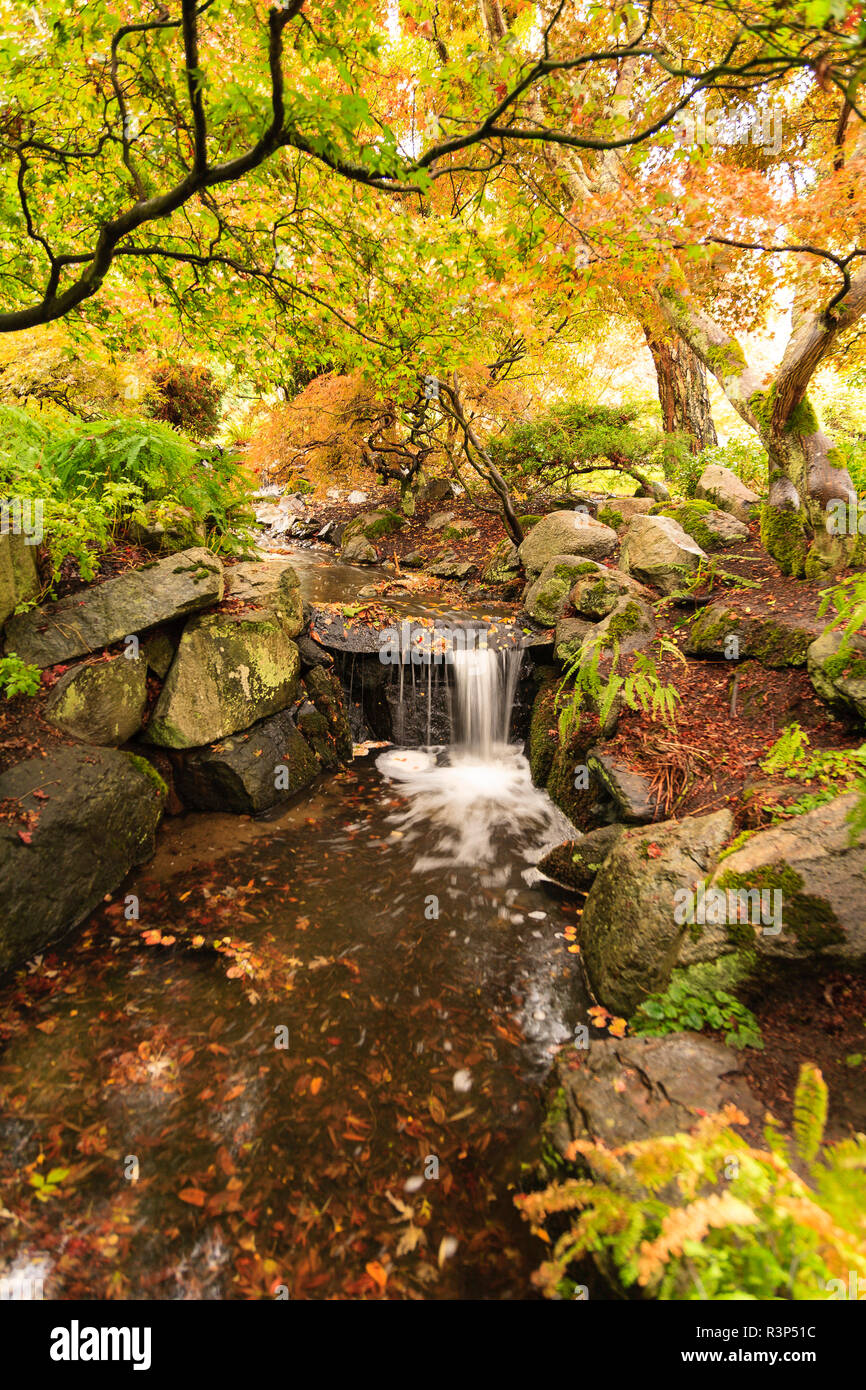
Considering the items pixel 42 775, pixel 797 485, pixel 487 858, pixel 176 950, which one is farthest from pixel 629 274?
pixel 176 950

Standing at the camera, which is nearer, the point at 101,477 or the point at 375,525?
the point at 101,477

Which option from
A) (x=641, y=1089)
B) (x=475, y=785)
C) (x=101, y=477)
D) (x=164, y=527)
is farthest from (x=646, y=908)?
(x=101, y=477)

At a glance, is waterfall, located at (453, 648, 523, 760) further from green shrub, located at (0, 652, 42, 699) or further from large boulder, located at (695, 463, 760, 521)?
green shrub, located at (0, 652, 42, 699)

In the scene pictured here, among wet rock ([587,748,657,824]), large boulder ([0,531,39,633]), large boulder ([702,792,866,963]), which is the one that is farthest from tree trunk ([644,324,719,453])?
large boulder ([0,531,39,633])

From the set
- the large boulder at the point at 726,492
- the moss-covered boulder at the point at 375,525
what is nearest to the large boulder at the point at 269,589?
the large boulder at the point at 726,492

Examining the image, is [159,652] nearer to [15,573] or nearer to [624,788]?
[15,573]

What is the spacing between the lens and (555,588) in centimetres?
884

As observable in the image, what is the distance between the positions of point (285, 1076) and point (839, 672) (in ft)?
16.6

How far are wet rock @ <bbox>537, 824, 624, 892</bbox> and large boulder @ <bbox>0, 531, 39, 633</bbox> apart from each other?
5.39m

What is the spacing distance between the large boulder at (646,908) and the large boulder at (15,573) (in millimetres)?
5457

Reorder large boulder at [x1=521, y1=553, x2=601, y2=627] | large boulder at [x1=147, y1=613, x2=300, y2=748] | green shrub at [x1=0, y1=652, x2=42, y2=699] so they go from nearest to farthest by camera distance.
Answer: green shrub at [x1=0, y1=652, x2=42, y2=699], large boulder at [x1=147, y1=613, x2=300, y2=748], large boulder at [x1=521, y1=553, x2=601, y2=627]

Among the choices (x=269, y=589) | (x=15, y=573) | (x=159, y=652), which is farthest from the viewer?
(x=269, y=589)

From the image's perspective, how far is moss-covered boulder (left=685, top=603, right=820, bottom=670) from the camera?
5410 millimetres

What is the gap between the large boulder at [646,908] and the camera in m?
3.58
